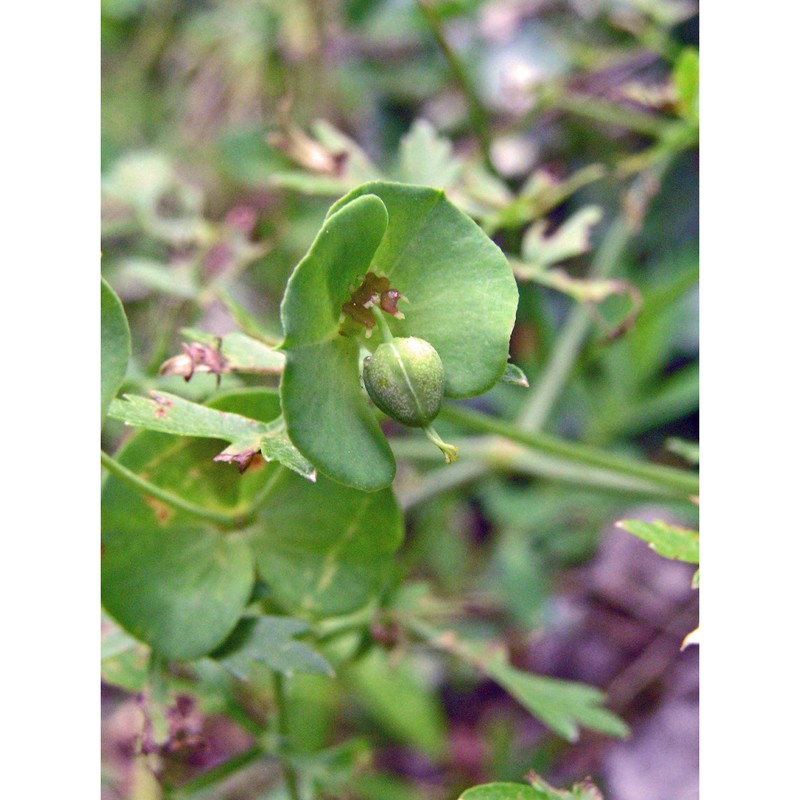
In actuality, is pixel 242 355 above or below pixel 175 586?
above

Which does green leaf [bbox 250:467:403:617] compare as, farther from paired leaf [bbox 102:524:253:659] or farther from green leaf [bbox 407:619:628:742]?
green leaf [bbox 407:619:628:742]

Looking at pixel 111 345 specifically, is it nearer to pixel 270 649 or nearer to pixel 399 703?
pixel 270 649

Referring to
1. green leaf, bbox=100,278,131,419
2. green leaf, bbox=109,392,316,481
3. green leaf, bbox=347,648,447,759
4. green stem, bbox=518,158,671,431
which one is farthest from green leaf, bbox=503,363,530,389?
green leaf, bbox=347,648,447,759

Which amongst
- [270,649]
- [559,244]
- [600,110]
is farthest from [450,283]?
[600,110]
